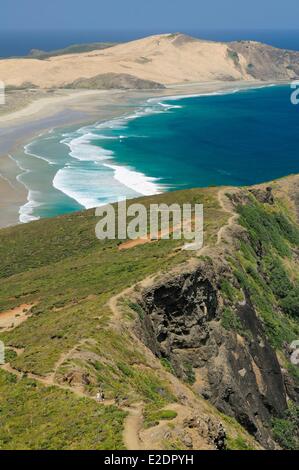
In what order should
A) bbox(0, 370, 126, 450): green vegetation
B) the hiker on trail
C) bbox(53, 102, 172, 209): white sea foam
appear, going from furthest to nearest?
bbox(53, 102, 172, 209): white sea foam, the hiker on trail, bbox(0, 370, 126, 450): green vegetation

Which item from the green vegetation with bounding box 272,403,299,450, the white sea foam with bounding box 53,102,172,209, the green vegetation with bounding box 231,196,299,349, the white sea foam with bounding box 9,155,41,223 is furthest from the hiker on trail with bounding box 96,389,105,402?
the white sea foam with bounding box 53,102,172,209

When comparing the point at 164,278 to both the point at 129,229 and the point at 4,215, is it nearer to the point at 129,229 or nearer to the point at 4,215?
the point at 129,229

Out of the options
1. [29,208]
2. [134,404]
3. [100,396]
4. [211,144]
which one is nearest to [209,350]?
[134,404]

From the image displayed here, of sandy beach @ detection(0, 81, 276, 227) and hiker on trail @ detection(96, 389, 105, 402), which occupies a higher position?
hiker on trail @ detection(96, 389, 105, 402)

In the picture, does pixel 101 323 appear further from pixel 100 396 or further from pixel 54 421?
pixel 54 421

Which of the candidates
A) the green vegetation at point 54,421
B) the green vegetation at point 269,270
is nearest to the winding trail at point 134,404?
the green vegetation at point 54,421

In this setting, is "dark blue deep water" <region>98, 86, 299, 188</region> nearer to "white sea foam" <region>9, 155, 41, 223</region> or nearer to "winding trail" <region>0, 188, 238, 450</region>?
"white sea foam" <region>9, 155, 41, 223</region>

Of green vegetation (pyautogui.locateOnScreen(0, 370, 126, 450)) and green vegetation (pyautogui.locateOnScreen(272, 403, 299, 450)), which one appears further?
green vegetation (pyautogui.locateOnScreen(272, 403, 299, 450))

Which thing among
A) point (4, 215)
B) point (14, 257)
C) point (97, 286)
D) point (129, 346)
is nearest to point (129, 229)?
point (14, 257)
